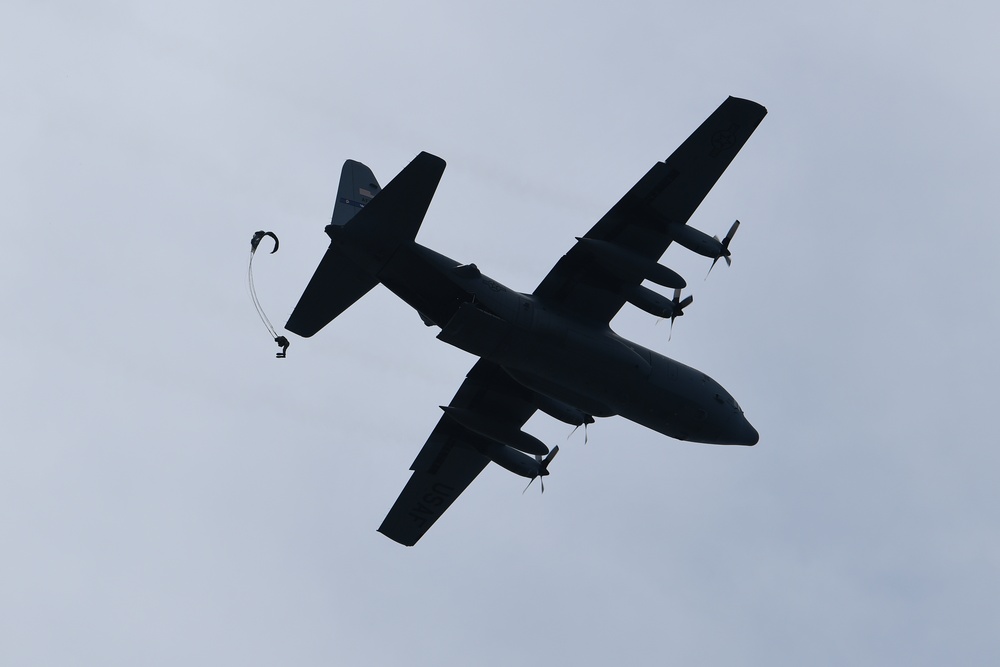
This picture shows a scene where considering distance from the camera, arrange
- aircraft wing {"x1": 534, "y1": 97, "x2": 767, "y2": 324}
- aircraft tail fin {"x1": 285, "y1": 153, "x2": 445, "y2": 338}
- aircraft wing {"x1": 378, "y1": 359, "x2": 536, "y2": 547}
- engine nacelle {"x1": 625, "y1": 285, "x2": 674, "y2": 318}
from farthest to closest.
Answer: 1. aircraft wing {"x1": 378, "y1": 359, "x2": 536, "y2": 547}
2. engine nacelle {"x1": 625, "y1": 285, "x2": 674, "y2": 318}
3. aircraft wing {"x1": 534, "y1": 97, "x2": 767, "y2": 324}
4. aircraft tail fin {"x1": 285, "y1": 153, "x2": 445, "y2": 338}

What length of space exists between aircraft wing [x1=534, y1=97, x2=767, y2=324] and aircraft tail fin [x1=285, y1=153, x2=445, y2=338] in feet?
15.0

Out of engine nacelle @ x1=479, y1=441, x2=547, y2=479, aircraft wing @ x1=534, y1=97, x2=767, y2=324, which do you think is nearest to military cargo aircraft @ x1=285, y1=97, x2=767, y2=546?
aircraft wing @ x1=534, y1=97, x2=767, y2=324

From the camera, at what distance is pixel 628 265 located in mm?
31109

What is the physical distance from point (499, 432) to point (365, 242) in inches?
333

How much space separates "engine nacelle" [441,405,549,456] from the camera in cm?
3522

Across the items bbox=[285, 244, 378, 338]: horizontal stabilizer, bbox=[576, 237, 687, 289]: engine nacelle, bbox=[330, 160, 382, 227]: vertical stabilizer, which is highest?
bbox=[576, 237, 687, 289]: engine nacelle

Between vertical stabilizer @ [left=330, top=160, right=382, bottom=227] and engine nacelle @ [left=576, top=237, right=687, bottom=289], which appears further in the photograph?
vertical stabilizer @ [left=330, top=160, right=382, bottom=227]

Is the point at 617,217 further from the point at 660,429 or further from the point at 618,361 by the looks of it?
the point at 660,429

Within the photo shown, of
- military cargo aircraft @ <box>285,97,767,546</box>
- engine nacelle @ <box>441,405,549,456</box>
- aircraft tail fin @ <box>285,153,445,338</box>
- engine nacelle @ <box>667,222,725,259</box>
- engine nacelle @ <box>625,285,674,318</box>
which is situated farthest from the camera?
engine nacelle @ <box>441,405,549,456</box>

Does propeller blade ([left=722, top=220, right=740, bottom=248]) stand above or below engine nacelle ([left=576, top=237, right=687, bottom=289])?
above

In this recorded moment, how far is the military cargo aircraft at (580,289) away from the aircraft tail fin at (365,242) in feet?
0.09

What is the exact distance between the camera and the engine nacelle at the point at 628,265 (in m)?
31.1

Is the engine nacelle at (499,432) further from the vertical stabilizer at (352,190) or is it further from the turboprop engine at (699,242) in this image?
the turboprop engine at (699,242)

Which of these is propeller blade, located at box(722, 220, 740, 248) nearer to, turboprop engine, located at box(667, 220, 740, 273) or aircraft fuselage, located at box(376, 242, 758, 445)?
turboprop engine, located at box(667, 220, 740, 273)
